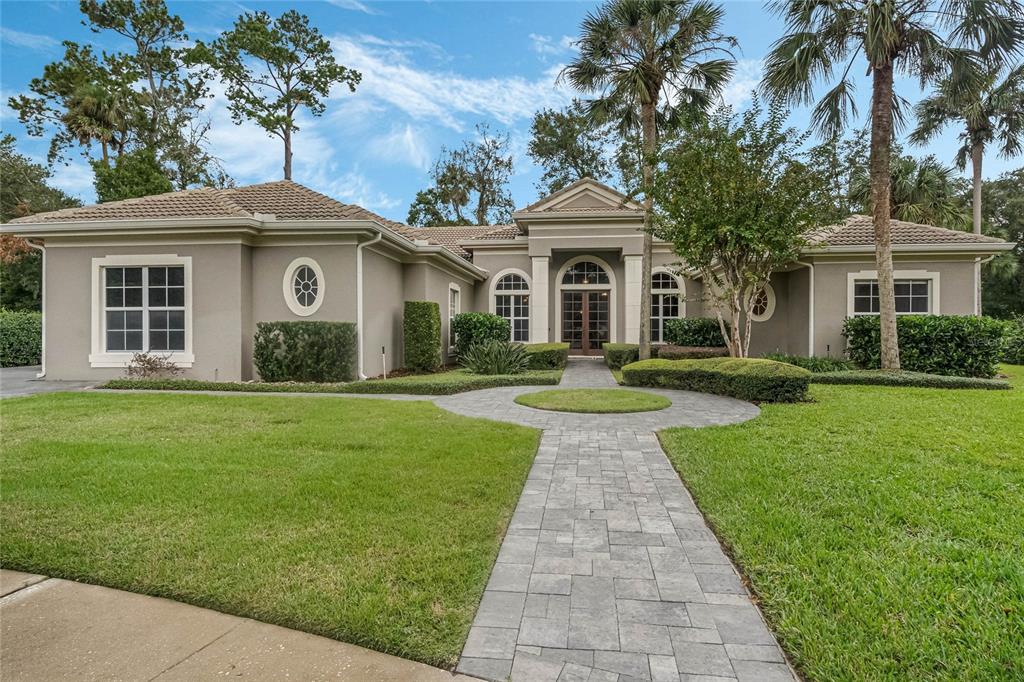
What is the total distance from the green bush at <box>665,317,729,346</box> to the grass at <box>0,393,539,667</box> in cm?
1155

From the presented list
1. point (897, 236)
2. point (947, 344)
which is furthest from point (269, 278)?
point (897, 236)

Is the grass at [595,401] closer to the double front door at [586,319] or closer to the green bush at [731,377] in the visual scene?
the green bush at [731,377]

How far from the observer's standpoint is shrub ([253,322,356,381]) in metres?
10.9

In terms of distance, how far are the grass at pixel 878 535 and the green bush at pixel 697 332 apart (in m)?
9.55

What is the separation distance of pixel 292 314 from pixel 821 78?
46.8 ft

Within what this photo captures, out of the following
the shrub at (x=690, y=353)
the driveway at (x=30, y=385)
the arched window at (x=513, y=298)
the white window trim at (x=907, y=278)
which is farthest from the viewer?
the arched window at (x=513, y=298)

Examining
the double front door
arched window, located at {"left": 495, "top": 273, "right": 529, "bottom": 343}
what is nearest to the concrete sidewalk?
arched window, located at {"left": 495, "top": 273, "right": 529, "bottom": 343}

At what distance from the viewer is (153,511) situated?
380 cm

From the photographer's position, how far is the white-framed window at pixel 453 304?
16.4m

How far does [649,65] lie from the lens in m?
13.9

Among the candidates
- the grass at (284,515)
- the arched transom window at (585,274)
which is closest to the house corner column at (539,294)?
the arched transom window at (585,274)

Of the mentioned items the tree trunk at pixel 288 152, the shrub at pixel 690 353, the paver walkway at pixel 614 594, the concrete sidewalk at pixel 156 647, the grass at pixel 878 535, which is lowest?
the paver walkway at pixel 614 594

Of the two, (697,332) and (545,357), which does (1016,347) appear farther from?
(545,357)

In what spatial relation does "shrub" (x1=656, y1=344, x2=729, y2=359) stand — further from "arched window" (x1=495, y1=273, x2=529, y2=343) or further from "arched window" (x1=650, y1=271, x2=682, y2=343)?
"arched window" (x1=495, y1=273, x2=529, y2=343)
